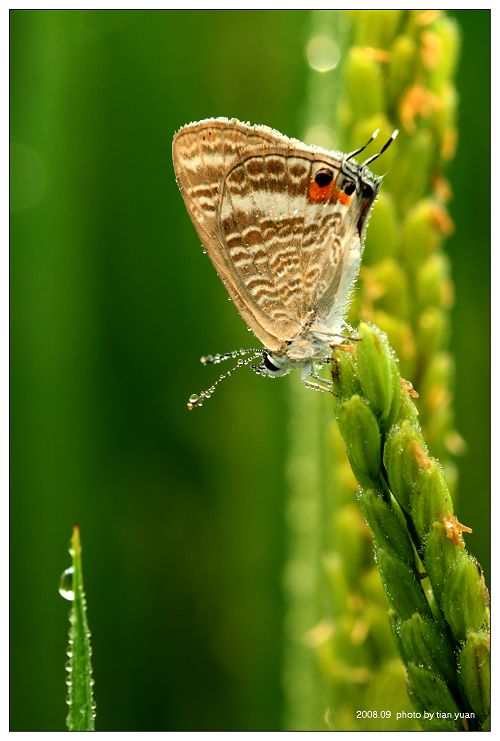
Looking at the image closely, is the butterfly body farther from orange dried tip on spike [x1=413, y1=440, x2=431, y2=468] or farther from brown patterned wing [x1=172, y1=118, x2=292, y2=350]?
orange dried tip on spike [x1=413, y1=440, x2=431, y2=468]

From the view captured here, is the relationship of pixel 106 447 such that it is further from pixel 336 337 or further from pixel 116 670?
pixel 336 337

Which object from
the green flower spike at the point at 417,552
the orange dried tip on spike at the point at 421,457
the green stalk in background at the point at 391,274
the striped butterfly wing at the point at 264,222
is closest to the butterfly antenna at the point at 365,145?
the green stalk in background at the point at 391,274

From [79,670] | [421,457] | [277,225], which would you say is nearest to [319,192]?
[277,225]

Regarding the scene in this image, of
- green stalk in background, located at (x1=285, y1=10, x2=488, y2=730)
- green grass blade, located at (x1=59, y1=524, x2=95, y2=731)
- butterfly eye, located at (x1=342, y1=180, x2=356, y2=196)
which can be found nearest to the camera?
green grass blade, located at (x1=59, y1=524, x2=95, y2=731)

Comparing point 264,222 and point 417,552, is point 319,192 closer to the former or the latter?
point 264,222

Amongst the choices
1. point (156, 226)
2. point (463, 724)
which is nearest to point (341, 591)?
point (463, 724)

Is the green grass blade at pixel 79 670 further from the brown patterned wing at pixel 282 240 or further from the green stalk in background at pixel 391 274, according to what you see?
the brown patterned wing at pixel 282 240

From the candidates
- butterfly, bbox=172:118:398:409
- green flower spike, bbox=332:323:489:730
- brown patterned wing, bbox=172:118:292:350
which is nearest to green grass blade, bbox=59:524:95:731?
green flower spike, bbox=332:323:489:730

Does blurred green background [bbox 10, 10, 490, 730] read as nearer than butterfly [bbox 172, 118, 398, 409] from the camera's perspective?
No

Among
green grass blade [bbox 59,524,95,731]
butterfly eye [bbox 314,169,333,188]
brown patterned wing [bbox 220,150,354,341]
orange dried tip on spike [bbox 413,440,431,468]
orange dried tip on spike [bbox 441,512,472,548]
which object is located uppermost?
butterfly eye [bbox 314,169,333,188]
